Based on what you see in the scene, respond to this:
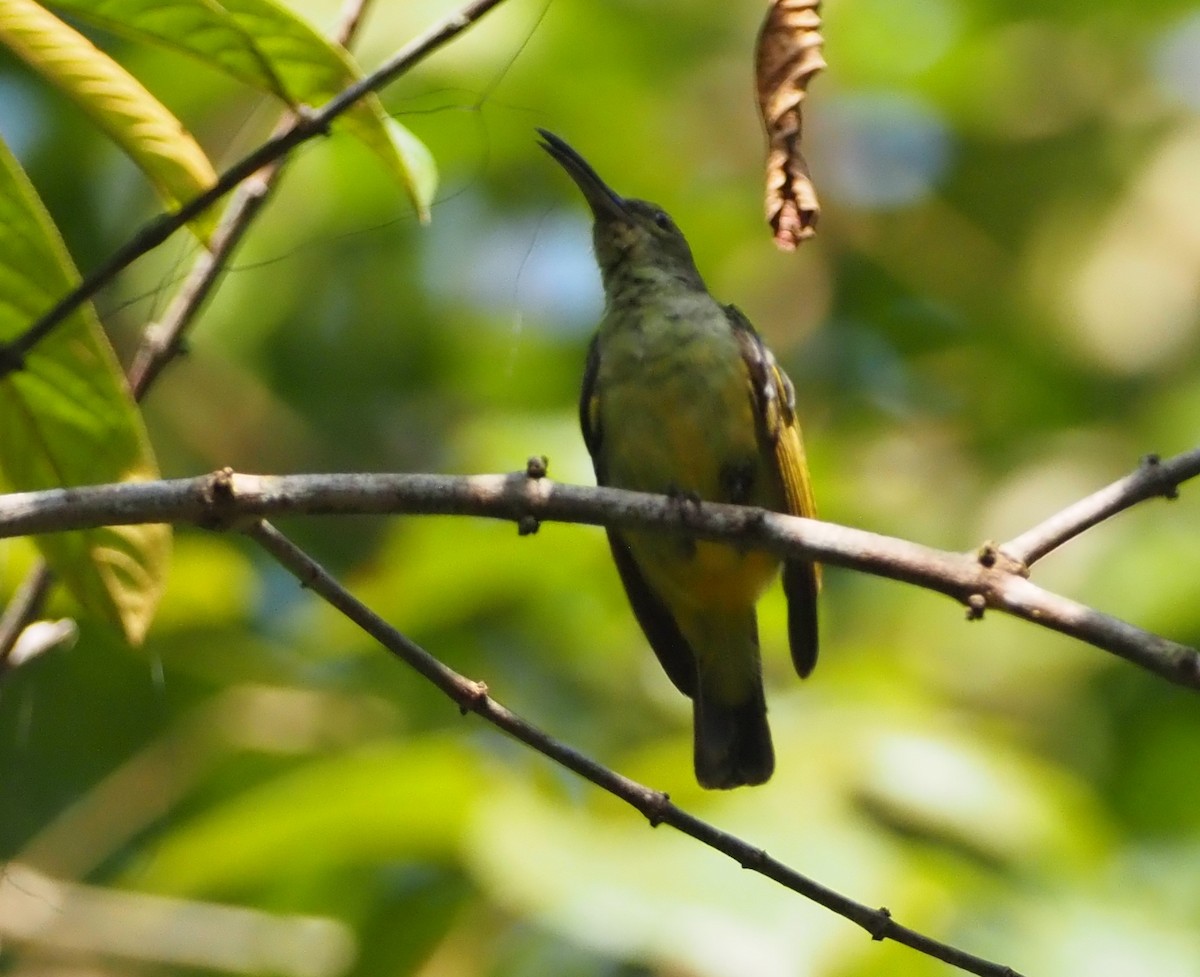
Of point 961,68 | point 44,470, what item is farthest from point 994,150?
point 44,470

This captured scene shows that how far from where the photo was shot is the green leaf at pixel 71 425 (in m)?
2.39

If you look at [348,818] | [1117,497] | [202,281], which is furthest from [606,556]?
[1117,497]

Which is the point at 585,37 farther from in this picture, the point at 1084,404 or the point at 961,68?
the point at 1084,404

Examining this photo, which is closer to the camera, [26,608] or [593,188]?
[26,608]

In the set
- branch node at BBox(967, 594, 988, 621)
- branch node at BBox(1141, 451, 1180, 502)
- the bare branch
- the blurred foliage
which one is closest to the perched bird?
the blurred foliage

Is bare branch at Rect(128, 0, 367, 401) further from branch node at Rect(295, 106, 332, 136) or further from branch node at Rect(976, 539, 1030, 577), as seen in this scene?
branch node at Rect(976, 539, 1030, 577)

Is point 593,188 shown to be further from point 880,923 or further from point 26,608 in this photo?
point 880,923

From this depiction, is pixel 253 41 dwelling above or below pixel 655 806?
above

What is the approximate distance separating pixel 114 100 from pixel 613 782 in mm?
1285

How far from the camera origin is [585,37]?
6477mm

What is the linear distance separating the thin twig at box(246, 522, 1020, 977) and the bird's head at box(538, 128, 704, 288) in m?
2.52

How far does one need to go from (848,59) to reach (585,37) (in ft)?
4.56

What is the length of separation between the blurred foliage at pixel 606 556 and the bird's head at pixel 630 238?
26cm

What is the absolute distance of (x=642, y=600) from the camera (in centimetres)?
465
